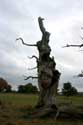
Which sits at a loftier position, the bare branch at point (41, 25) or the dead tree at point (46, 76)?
the bare branch at point (41, 25)

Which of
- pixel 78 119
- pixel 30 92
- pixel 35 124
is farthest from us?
pixel 30 92

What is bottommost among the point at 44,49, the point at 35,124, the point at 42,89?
the point at 35,124

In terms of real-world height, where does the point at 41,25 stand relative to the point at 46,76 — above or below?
above

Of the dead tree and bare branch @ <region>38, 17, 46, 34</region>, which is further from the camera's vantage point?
bare branch @ <region>38, 17, 46, 34</region>

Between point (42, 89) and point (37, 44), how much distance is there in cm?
Result: 262

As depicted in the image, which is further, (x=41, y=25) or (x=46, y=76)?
(x=41, y=25)

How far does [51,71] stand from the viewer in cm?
2233

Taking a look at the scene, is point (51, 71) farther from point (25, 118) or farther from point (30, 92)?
point (30, 92)

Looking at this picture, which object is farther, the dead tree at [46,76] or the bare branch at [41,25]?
the bare branch at [41,25]

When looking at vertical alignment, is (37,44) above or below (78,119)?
above

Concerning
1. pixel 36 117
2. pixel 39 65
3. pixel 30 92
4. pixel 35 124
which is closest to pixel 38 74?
pixel 39 65

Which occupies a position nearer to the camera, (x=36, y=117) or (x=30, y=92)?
(x=36, y=117)

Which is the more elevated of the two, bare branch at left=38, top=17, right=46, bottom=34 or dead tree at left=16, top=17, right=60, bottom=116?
bare branch at left=38, top=17, right=46, bottom=34

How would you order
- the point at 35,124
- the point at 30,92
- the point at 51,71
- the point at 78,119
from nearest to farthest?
the point at 35,124 < the point at 78,119 < the point at 51,71 < the point at 30,92
